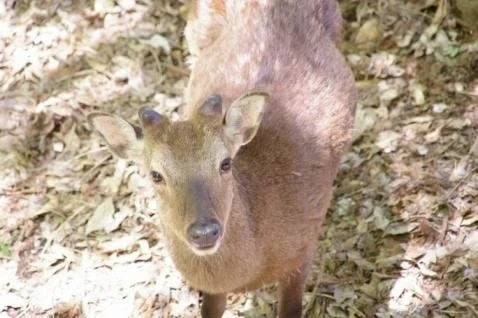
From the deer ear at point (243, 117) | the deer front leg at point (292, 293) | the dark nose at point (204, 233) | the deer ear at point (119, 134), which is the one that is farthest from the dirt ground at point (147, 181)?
the dark nose at point (204, 233)

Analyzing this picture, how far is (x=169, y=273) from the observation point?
600 cm

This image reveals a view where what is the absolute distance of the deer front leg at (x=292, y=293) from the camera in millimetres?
5172

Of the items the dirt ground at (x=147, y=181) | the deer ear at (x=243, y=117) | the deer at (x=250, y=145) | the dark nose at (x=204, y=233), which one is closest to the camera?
the dark nose at (x=204, y=233)

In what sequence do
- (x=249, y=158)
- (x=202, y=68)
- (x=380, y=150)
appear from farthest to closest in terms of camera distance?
(x=380, y=150)
(x=202, y=68)
(x=249, y=158)

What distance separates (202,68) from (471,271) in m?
2.28

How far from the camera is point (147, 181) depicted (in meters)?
6.48

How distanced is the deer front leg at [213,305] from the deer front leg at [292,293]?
36 cm

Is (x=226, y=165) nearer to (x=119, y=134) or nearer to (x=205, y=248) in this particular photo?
(x=205, y=248)

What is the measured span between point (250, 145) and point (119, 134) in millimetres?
799

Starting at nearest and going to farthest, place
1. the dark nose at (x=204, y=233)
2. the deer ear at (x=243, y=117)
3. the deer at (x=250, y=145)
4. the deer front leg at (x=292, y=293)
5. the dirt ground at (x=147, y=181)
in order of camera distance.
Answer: the dark nose at (x=204, y=233) < the deer at (x=250, y=145) < the deer ear at (x=243, y=117) < the deer front leg at (x=292, y=293) < the dirt ground at (x=147, y=181)

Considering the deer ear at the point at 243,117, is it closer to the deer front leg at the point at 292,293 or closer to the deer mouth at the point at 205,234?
the deer mouth at the point at 205,234

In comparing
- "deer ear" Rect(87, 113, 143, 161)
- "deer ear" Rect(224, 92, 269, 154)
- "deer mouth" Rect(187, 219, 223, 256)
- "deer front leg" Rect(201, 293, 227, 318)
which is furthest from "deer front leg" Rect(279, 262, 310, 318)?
"deer ear" Rect(87, 113, 143, 161)

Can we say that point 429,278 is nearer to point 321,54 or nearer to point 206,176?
point 321,54

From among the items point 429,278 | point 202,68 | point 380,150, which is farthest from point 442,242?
point 202,68
